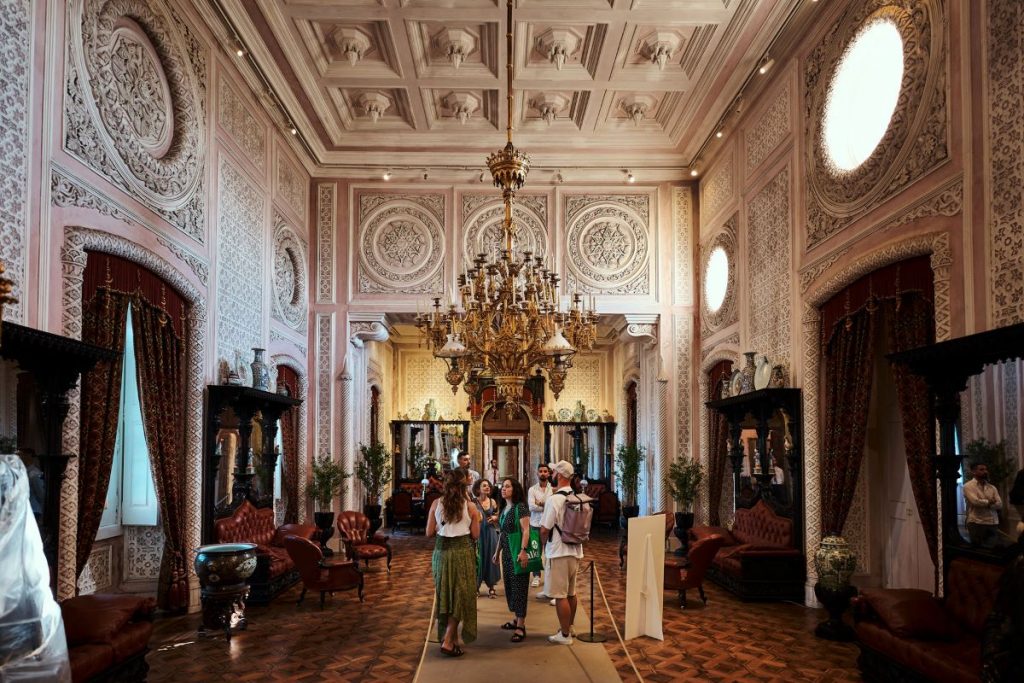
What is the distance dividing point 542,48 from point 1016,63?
627 centimetres

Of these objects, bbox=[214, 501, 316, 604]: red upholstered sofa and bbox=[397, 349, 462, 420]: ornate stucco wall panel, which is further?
bbox=[397, 349, 462, 420]: ornate stucco wall panel

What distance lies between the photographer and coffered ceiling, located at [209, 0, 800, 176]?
9000mm

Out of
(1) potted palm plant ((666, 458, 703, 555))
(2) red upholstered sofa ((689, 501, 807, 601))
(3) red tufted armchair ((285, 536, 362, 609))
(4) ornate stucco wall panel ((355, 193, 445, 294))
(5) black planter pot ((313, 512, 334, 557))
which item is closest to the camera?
(3) red tufted armchair ((285, 536, 362, 609))

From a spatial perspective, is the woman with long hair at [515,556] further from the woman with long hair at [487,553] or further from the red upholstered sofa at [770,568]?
the red upholstered sofa at [770,568]

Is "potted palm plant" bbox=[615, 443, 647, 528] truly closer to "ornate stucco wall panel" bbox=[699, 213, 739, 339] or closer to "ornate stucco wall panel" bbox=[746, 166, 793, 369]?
"ornate stucco wall panel" bbox=[699, 213, 739, 339]

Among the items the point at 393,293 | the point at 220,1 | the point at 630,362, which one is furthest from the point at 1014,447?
the point at 630,362

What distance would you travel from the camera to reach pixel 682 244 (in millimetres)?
12992

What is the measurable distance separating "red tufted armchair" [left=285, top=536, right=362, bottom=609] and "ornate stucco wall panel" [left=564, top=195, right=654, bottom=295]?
21.8 ft

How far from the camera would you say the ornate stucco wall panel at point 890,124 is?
5.94 metres

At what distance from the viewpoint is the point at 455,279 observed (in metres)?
12.9

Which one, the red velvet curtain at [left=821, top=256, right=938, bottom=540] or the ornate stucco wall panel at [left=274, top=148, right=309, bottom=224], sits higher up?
the ornate stucco wall panel at [left=274, top=148, right=309, bottom=224]

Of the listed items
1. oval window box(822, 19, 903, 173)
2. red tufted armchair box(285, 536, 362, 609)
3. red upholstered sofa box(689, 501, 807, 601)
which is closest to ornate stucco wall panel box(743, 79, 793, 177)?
oval window box(822, 19, 903, 173)

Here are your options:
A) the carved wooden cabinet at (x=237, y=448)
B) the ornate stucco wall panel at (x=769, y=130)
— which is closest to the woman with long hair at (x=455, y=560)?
the carved wooden cabinet at (x=237, y=448)

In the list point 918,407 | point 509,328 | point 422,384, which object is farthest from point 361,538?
point 422,384
